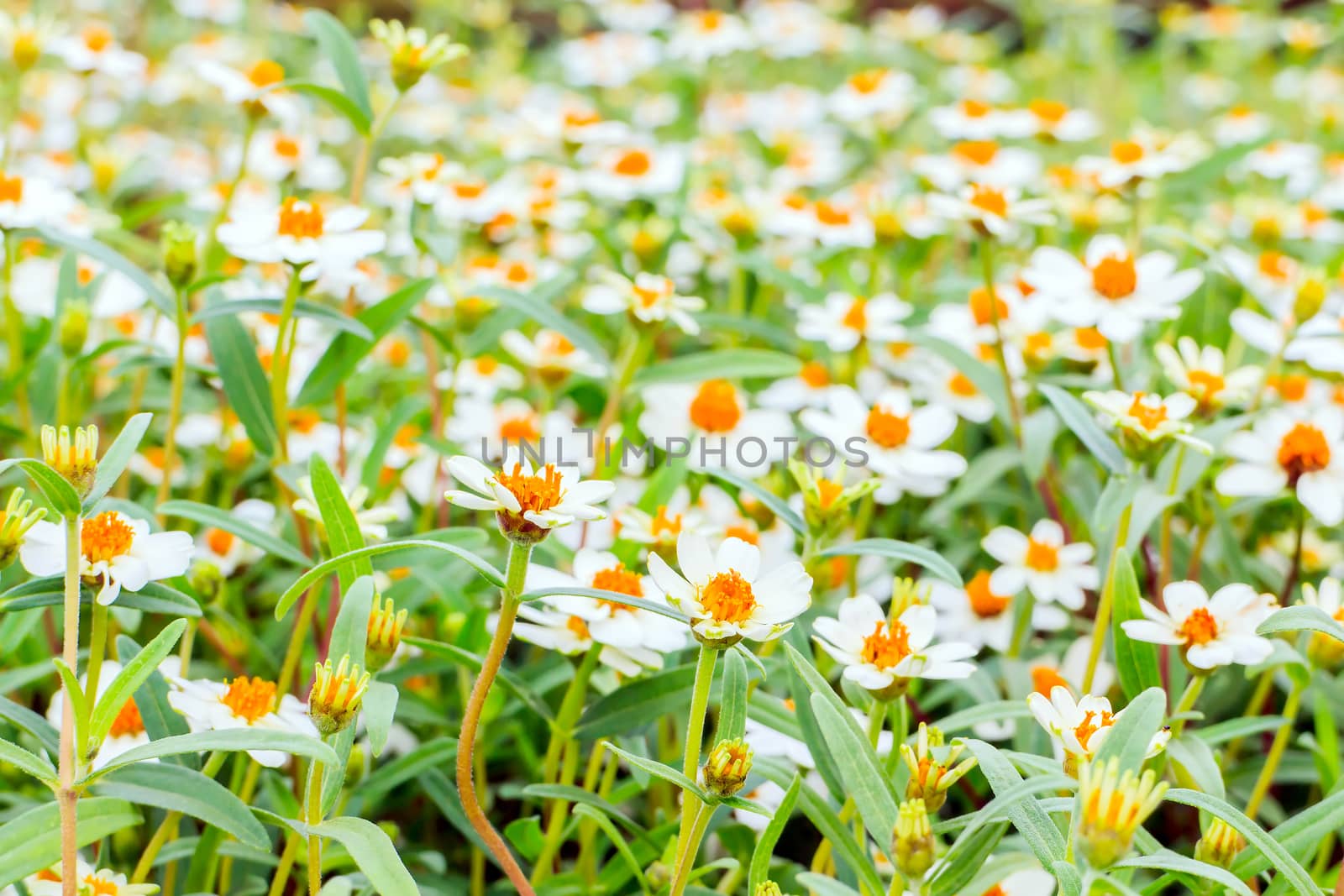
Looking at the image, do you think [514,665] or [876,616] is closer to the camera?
[876,616]

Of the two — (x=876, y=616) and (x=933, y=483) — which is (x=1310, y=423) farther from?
(x=876, y=616)

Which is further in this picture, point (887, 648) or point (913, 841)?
point (887, 648)

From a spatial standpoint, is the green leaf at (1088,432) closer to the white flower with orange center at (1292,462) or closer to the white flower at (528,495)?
the white flower with orange center at (1292,462)

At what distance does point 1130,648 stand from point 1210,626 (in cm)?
5

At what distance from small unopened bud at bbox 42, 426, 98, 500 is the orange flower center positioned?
1.91ft

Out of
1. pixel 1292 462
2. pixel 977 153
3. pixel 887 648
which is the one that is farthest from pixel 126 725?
pixel 977 153

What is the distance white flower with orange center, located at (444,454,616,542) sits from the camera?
1.82 ft

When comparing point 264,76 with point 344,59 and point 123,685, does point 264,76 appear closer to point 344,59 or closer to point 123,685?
point 344,59

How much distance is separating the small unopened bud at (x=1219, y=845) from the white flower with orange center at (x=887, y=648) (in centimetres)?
14

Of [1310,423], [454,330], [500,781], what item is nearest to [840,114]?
[454,330]

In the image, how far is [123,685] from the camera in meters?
0.55

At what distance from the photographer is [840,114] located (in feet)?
5.30

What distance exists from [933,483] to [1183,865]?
0.49 meters

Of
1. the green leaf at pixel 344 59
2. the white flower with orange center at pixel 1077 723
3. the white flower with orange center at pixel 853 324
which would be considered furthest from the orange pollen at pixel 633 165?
the white flower with orange center at pixel 1077 723
